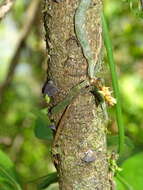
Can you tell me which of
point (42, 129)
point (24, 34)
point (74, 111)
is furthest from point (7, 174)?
point (24, 34)

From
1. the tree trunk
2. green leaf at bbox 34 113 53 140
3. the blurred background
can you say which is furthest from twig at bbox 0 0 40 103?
the tree trunk

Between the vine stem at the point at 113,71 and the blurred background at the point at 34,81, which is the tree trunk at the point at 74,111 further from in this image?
the blurred background at the point at 34,81

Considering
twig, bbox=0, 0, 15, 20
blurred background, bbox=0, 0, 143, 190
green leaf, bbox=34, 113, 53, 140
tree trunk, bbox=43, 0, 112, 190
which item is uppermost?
twig, bbox=0, 0, 15, 20

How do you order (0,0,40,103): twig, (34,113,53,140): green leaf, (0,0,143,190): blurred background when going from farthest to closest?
(0,0,143,190): blurred background < (0,0,40,103): twig < (34,113,53,140): green leaf

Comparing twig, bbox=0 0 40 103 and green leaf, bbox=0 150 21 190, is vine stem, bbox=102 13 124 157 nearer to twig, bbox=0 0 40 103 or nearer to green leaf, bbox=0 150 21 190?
green leaf, bbox=0 150 21 190

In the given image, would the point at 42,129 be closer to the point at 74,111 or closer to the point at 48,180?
the point at 48,180

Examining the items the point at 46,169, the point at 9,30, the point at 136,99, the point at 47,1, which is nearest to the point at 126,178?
the point at 47,1
